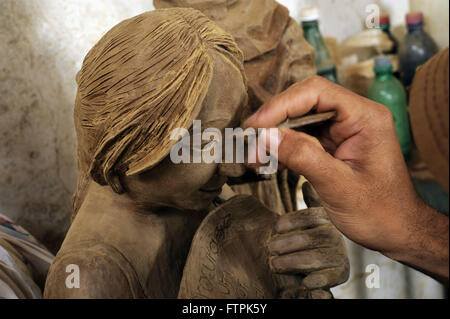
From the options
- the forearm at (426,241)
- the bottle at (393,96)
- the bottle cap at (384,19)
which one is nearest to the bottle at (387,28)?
the bottle cap at (384,19)

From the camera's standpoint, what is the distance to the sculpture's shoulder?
88cm

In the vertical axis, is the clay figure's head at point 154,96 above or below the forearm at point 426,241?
above

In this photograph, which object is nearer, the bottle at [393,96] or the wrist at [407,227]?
the wrist at [407,227]

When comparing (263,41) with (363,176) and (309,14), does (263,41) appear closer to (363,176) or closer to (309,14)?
(363,176)

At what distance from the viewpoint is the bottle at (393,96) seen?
6.71 feet

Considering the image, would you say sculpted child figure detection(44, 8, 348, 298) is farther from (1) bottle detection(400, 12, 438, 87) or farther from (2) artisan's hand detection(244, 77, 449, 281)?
(1) bottle detection(400, 12, 438, 87)

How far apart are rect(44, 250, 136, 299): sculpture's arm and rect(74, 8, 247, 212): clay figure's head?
5.5 inches

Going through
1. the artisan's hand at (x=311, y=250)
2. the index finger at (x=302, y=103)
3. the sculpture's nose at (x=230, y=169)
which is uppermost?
the index finger at (x=302, y=103)

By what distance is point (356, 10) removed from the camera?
2.31 meters

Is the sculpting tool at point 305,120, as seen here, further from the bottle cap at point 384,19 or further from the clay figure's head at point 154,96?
the bottle cap at point 384,19

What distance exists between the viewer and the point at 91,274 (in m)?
0.89

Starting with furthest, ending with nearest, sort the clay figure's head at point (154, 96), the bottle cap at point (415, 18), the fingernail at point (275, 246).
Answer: the bottle cap at point (415, 18)
the fingernail at point (275, 246)
the clay figure's head at point (154, 96)

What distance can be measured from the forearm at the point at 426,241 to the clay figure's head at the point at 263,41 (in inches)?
20.4

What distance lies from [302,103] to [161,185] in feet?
1.04
